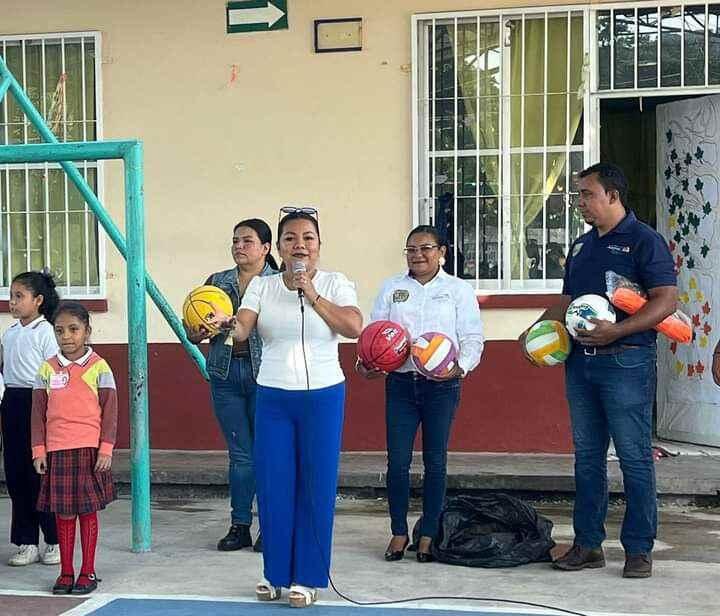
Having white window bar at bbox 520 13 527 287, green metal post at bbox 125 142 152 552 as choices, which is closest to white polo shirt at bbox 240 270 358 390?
green metal post at bbox 125 142 152 552

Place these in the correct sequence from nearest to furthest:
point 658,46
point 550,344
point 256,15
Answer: point 550,344, point 658,46, point 256,15

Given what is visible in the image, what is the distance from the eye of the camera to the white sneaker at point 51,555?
6.71 meters

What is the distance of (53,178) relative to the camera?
9.94 meters

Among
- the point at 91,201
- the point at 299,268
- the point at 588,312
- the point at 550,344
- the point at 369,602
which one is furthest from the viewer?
the point at 91,201

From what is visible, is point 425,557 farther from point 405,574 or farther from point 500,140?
point 500,140

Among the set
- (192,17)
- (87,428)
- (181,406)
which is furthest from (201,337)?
(192,17)

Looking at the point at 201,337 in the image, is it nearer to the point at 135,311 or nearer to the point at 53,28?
the point at 135,311

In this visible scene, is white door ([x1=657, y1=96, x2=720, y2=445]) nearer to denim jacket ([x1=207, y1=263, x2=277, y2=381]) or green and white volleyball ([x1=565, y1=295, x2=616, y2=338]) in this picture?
green and white volleyball ([x1=565, y1=295, x2=616, y2=338])

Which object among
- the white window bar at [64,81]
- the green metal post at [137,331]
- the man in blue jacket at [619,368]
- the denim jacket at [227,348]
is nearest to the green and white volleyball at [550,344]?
the man in blue jacket at [619,368]

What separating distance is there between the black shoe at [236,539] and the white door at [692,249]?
4.06 meters

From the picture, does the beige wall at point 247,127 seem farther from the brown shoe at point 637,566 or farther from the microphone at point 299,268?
the microphone at point 299,268

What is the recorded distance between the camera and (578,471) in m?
6.39

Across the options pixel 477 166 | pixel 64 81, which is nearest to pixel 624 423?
pixel 477 166

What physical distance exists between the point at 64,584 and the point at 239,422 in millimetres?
1402
